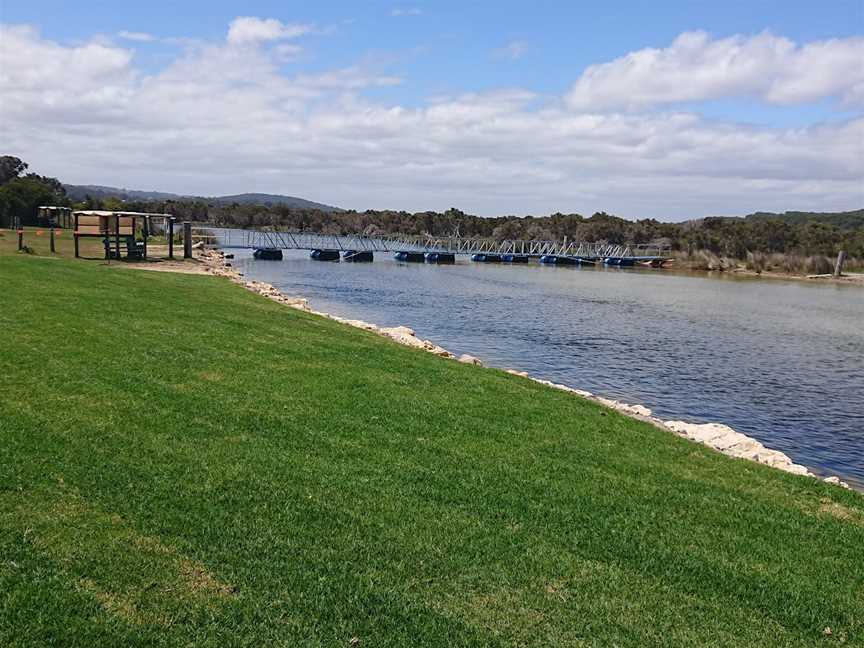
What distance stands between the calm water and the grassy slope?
7.33 m

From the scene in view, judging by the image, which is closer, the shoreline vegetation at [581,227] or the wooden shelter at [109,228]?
the wooden shelter at [109,228]

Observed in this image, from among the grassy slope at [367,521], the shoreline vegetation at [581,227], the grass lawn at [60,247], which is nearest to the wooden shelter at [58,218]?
the shoreline vegetation at [581,227]

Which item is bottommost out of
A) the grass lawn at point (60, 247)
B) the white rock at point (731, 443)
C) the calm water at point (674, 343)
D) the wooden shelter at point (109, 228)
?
the calm water at point (674, 343)

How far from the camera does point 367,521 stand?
20.6ft

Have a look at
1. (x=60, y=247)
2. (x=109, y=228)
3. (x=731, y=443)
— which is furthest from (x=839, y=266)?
(x=731, y=443)

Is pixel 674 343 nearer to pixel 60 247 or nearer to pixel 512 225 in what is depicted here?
pixel 60 247

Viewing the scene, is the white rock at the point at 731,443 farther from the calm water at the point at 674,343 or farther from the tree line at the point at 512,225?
the tree line at the point at 512,225

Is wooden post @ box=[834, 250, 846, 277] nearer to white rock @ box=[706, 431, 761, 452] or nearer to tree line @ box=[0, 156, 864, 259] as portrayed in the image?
tree line @ box=[0, 156, 864, 259]

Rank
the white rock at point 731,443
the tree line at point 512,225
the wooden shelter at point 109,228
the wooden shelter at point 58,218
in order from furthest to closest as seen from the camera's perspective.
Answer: the tree line at point 512,225, the wooden shelter at point 58,218, the wooden shelter at point 109,228, the white rock at point 731,443

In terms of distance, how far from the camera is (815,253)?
11050cm

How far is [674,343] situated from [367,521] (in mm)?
25917

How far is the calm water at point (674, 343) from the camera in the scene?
17.6m

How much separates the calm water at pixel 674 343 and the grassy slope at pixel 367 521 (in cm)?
733

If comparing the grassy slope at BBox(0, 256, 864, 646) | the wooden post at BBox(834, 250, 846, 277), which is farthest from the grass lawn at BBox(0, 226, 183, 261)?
the wooden post at BBox(834, 250, 846, 277)
